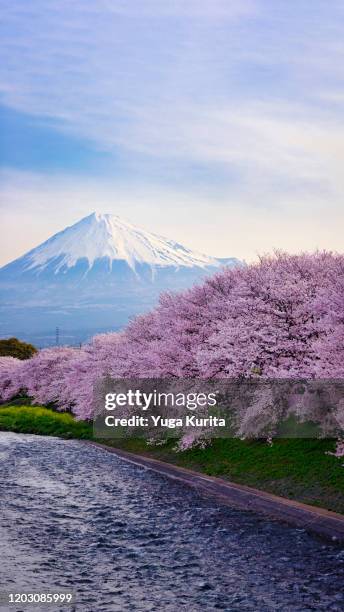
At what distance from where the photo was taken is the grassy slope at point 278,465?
25.0 meters

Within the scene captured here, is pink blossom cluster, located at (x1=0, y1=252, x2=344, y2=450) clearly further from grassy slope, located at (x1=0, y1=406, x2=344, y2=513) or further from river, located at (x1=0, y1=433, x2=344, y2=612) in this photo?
river, located at (x1=0, y1=433, x2=344, y2=612)

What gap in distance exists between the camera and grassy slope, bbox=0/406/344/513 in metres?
25.0

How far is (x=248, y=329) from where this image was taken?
3180 cm

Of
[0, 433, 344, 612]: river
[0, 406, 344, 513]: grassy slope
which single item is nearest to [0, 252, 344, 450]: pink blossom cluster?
[0, 406, 344, 513]: grassy slope

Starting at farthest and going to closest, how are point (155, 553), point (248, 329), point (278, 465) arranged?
point (248, 329), point (278, 465), point (155, 553)

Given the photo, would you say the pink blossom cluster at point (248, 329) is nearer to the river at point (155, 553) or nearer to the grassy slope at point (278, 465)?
the grassy slope at point (278, 465)

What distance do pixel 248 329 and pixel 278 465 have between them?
636cm

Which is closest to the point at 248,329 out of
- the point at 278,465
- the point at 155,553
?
the point at 278,465

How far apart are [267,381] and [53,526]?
11.2 meters

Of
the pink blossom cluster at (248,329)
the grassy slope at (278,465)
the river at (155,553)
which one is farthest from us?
the pink blossom cluster at (248,329)

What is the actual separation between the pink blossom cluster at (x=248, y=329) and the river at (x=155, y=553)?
5.99 meters

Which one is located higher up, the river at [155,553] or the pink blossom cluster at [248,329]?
the pink blossom cluster at [248,329]

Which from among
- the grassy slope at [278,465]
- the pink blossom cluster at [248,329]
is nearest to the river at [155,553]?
the grassy slope at [278,465]

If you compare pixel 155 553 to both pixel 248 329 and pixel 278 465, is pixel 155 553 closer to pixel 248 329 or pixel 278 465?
pixel 278 465
